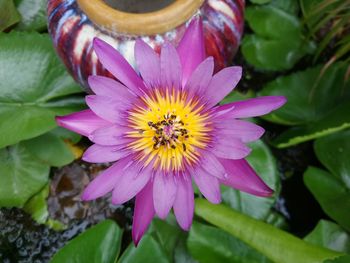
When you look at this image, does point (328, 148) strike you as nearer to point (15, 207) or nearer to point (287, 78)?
point (287, 78)

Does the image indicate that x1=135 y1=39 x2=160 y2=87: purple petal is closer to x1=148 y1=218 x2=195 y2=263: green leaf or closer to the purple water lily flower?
the purple water lily flower

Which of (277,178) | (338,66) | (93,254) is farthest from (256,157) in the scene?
(93,254)

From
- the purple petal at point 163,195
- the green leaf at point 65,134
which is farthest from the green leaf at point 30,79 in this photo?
the purple petal at point 163,195

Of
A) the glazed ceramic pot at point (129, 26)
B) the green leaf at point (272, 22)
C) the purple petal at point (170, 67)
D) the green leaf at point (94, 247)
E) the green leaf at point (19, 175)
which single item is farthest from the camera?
the green leaf at point (272, 22)

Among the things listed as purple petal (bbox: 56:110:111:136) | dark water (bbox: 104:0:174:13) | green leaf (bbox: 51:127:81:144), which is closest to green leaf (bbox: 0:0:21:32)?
green leaf (bbox: 51:127:81:144)

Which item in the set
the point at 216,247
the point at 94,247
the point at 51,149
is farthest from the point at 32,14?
the point at 216,247

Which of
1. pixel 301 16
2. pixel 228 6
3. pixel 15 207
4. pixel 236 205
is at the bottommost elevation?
pixel 236 205

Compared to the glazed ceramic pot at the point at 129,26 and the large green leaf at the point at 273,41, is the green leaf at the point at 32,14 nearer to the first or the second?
the glazed ceramic pot at the point at 129,26
